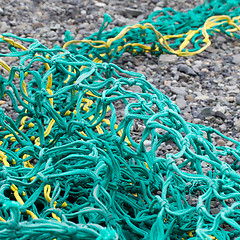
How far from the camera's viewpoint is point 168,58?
7.26 ft

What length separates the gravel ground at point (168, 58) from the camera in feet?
6.10

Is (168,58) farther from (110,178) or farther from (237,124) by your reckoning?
(110,178)

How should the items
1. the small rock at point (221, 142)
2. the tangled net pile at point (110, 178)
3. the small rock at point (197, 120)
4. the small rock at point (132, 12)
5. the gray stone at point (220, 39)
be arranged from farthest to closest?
the small rock at point (132, 12)
the gray stone at point (220, 39)
the small rock at point (197, 120)
the small rock at point (221, 142)
the tangled net pile at point (110, 178)

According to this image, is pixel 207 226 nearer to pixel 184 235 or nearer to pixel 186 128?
pixel 184 235

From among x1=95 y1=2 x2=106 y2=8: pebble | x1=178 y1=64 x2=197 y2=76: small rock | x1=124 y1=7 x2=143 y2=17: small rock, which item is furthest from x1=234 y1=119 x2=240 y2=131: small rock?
x1=95 y1=2 x2=106 y2=8: pebble

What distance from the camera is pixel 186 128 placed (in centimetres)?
114

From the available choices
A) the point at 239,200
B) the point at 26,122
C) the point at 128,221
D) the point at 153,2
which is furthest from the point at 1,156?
the point at 153,2

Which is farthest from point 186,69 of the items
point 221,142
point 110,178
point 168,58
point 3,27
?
point 110,178

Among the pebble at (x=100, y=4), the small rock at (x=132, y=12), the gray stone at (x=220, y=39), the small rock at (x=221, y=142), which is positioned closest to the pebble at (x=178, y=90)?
the small rock at (x=221, y=142)

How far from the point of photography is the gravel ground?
186 centimetres

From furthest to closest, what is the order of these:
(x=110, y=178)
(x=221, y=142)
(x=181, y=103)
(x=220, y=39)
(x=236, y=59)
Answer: (x=220, y=39), (x=236, y=59), (x=181, y=103), (x=221, y=142), (x=110, y=178)

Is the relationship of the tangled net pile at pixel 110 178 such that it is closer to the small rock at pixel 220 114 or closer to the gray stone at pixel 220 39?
the small rock at pixel 220 114

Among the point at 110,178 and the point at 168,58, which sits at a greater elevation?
the point at 110,178

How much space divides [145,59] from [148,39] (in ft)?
0.33
